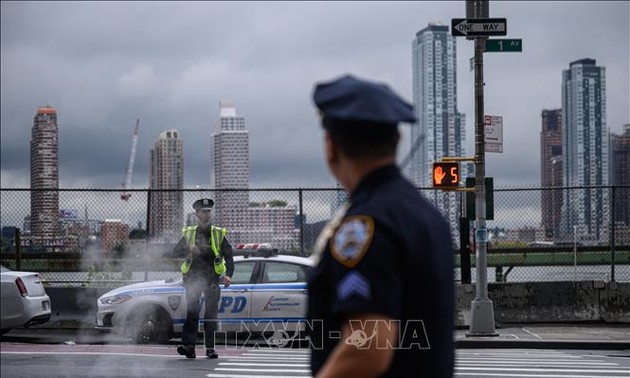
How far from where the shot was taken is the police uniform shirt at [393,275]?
2588mm

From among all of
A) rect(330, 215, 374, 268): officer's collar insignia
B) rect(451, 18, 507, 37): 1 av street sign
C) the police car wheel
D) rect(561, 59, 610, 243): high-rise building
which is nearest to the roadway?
the police car wheel

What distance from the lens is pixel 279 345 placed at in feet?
46.6

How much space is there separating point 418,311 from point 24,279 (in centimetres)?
991

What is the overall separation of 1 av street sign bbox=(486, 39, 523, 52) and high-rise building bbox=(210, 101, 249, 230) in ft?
17.9

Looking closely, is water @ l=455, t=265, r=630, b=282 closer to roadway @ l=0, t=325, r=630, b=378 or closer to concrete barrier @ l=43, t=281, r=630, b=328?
concrete barrier @ l=43, t=281, r=630, b=328

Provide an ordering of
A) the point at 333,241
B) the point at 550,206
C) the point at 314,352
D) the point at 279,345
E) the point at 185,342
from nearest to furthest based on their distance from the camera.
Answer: the point at 333,241 → the point at 314,352 → the point at 185,342 → the point at 279,345 → the point at 550,206

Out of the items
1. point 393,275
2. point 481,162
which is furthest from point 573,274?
point 393,275

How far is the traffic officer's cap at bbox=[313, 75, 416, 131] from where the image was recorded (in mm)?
2656

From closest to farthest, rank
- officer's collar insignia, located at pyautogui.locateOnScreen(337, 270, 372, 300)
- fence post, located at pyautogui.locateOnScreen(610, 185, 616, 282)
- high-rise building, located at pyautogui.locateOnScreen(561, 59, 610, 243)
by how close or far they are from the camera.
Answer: officer's collar insignia, located at pyautogui.locateOnScreen(337, 270, 372, 300), fence post, located at pyautogui.locateOnScreen(610, 185, 616, 282), high-rise building, located at pyautogui.locateOnScreen(561, 59, 610, 243)

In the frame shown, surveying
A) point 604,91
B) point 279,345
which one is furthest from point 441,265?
point 604,91

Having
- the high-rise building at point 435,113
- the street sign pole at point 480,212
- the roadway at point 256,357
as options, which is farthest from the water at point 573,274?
the street sign pole at point 480,212

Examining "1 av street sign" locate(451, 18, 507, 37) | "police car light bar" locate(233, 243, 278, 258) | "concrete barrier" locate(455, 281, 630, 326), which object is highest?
"1 av street sign" locate(451, 18, 507, 37)

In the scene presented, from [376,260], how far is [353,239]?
0.09 metres

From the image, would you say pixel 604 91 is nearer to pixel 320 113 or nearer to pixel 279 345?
pixel 279 345
